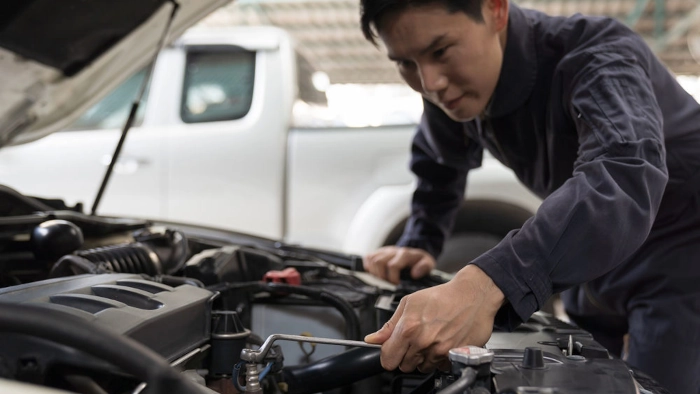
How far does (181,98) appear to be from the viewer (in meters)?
3.18

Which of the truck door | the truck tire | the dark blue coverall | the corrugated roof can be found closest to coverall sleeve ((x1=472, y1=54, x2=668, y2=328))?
the dark blue coverall

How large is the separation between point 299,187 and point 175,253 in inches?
68.7

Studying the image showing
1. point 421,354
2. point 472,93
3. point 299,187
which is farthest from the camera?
point 299,187

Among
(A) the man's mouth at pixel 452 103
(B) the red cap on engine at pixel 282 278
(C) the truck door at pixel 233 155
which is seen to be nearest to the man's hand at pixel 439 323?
(B) the red cap on engine at pixel 282 278

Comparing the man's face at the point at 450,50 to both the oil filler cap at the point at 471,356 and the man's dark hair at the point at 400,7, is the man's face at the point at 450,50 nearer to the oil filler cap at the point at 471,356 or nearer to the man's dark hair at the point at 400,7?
the man's dark hair at the point at 400,7

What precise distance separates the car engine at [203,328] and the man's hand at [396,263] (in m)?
0.04

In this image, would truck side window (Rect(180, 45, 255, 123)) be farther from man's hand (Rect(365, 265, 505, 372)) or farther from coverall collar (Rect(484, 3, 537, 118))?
man's hand (Rect(365, 265, 505, 372))

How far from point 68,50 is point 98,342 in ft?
3.88

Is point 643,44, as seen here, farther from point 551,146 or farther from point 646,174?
point 646,174

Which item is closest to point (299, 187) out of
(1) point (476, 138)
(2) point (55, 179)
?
(2) point (55, 179)

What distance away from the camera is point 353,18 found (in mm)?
6934

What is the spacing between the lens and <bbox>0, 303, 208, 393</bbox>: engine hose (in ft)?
1.85

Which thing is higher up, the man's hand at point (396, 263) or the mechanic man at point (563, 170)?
the mechanic man at point (563, 170)

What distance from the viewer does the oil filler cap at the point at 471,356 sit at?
0.74 m
